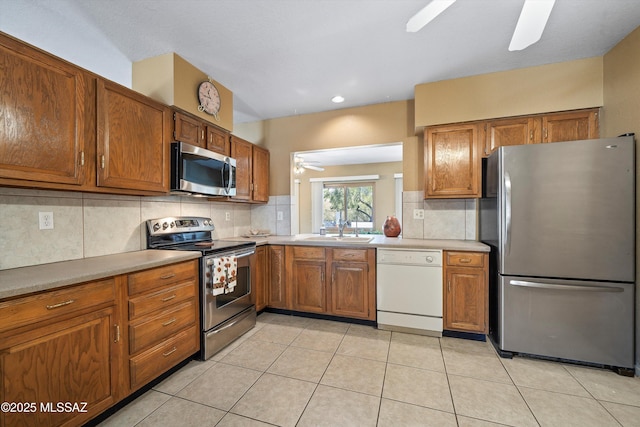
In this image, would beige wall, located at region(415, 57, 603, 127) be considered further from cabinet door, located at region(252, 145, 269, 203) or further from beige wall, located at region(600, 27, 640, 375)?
cabinet door, located at region(252, 145, 269, 203)

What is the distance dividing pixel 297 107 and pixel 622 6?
110 inches

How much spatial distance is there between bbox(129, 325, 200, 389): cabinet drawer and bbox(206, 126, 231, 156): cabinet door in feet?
5.61

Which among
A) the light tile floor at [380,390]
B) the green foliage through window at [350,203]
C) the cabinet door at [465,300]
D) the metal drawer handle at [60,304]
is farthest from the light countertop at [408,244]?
the green foliage through window at [350,203]

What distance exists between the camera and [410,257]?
2.58 meters

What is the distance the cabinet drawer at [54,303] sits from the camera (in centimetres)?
112

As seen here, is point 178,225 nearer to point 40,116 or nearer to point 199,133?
point 199,133

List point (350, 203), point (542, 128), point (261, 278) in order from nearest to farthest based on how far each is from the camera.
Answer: point (542, 128)
point (261, 278)
point (350, 203)

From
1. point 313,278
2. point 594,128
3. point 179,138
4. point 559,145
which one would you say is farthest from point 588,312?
point 179,138

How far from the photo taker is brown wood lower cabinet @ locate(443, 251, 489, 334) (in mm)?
2396

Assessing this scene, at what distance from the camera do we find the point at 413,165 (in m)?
3.12

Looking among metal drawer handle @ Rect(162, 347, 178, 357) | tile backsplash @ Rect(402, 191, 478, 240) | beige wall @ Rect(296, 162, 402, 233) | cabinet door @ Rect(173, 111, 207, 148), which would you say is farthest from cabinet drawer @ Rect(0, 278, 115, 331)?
beige wall @ Rect(296, 162, 402, 233)

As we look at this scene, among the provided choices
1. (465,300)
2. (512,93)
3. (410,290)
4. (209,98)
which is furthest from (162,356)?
(512,93)

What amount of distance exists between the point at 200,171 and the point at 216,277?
3.23ft

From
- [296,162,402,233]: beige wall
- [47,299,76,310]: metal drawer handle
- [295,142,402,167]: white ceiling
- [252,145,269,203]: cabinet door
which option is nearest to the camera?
[47,299,76,310]: metal drawer handle
